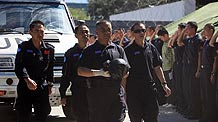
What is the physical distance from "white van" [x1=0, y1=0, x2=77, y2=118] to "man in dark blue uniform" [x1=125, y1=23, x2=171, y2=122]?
2260 millimetres

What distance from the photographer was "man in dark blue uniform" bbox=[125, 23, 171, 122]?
659cm

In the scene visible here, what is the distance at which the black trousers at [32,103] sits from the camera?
653cm

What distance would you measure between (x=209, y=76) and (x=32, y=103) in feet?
10.6

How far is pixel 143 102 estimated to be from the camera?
6625 millimetres

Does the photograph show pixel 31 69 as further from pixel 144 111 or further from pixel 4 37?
pixel 4 37

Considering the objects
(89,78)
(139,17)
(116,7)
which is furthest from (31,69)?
(116,7)

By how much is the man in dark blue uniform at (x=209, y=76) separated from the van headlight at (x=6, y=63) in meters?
3.27

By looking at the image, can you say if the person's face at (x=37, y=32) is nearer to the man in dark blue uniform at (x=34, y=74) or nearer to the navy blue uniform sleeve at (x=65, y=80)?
the man in dark blue uniform at (x=34, y=74)

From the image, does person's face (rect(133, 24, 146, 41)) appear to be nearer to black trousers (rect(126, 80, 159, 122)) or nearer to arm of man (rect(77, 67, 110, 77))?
black trousers (rect(126, 80, 159, 122))

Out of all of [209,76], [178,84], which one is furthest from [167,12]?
[209,76]

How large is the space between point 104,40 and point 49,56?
1.13 metres

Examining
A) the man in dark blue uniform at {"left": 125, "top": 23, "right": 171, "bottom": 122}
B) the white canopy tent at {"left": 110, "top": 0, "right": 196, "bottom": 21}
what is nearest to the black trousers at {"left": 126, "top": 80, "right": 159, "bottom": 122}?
the man in dark blue uniform at {"left": 125, "top": 23, "right": 171, "bottom": 122}

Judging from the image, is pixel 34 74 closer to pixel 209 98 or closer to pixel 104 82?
pixel 104 82

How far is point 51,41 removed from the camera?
905cm
